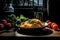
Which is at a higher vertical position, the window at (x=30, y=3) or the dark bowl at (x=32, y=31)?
the window at (x=30, y=3)

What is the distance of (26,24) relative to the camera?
1748mm

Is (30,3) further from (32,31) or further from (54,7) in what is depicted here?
(32,31)

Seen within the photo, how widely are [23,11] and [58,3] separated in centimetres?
63

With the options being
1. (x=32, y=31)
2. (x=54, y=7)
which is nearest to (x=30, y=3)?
(x=54, y=7)

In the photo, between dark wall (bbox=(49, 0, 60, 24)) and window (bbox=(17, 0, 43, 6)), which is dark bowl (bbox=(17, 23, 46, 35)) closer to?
dark wall (bbox=(49, 0, 60, 24))

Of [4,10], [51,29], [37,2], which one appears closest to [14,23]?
[51,29]

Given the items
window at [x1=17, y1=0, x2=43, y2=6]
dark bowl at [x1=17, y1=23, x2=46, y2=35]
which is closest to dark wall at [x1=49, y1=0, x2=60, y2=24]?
window at [x1=17, y1=0, x2=43, y2=6]

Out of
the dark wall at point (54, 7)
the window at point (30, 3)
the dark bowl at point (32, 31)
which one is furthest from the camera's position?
the window at point (30, 3)

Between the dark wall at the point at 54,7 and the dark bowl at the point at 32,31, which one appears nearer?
the dark bowl at the point at 32,31

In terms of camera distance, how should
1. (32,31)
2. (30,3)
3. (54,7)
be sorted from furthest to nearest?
(30,3) < (54,7) < (32,31)

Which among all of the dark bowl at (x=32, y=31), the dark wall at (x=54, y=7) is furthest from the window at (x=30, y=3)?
the dark bowl at (x=32, y=31)

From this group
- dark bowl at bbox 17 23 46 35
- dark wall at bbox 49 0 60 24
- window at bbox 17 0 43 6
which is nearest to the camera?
dark bowl at bbox 17 23 46 35

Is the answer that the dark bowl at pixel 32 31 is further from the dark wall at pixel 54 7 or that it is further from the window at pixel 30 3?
the window at pixel 30 3

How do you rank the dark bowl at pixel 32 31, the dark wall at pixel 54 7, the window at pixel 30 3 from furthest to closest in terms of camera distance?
1. the window at pixel 30 3
2. the dark wall at pixel 54 7
3. the dark bowl at pixel 32 31
